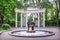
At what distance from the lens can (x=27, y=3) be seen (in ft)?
28.4

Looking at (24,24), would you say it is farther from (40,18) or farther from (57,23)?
(57,23)

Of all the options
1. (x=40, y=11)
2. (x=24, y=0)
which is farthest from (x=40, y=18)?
(x=24, y=0)

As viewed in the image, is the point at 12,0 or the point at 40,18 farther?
the point at 40,18

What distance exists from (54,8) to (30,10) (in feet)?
4.29

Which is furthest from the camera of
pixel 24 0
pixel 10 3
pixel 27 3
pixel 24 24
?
pixel 24 24

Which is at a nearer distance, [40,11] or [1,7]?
[1,7]

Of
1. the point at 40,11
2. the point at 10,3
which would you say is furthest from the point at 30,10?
the point at 10,3

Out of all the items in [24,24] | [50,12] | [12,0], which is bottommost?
[24,24]

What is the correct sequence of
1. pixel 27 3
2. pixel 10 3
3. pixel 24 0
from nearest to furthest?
pixel 10 3, pixel 24 0, pixel 27 3

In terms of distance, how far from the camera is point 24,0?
8.14 metres

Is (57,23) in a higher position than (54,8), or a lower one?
lower

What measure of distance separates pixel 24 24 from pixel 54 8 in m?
1.69

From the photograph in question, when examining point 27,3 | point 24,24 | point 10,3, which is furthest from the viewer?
point 24,24

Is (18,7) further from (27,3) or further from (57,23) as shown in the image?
(57,23)
